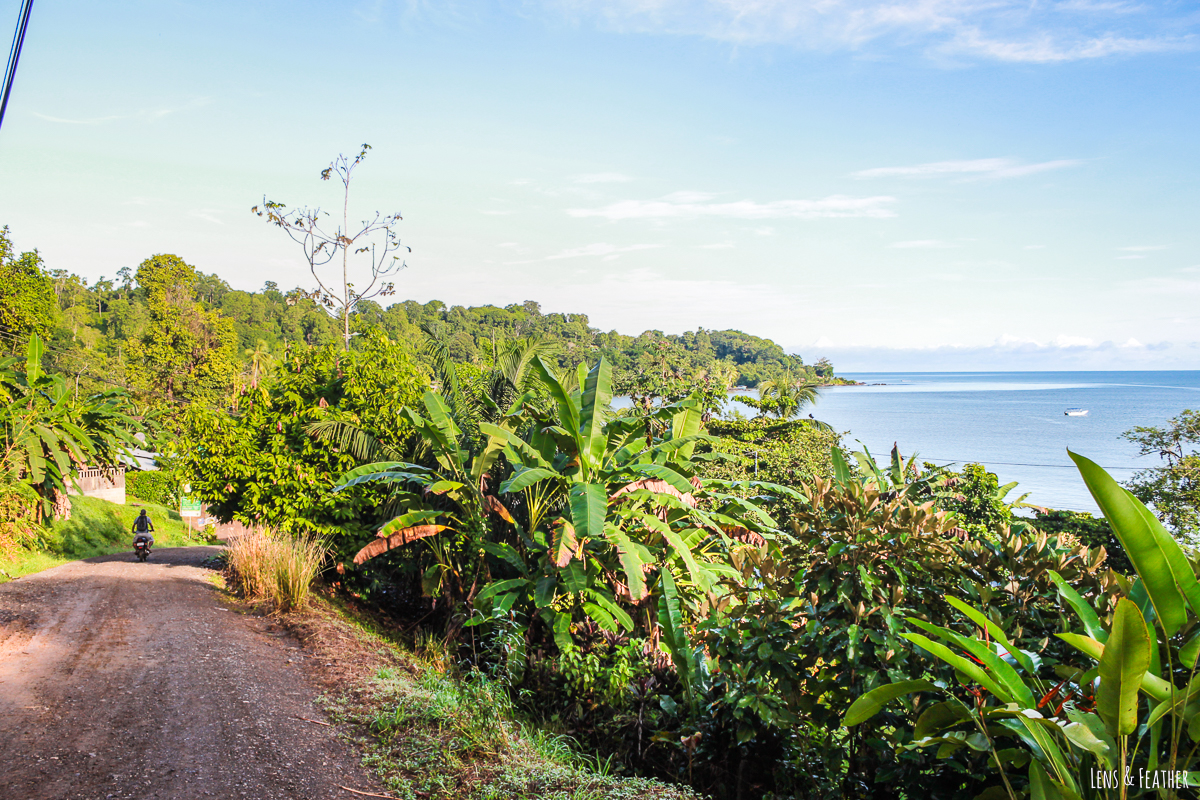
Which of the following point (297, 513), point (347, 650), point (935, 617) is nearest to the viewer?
point (935, 617)

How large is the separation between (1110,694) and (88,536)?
19.1 metres

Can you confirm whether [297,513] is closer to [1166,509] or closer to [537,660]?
[537,660]

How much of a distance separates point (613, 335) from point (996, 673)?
69780 millimetres

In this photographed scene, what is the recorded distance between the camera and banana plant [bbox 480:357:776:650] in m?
5.93

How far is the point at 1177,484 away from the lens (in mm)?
15641

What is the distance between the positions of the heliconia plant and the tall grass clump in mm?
6171

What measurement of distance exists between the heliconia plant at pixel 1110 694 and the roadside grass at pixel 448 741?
65.6 inches

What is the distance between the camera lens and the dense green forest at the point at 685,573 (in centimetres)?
244

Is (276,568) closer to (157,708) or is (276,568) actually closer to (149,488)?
(157,708)

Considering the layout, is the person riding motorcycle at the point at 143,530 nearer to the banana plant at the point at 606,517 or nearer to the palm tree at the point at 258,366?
the palm tree at the point at 258,366

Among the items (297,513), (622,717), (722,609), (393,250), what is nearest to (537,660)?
(622,717)

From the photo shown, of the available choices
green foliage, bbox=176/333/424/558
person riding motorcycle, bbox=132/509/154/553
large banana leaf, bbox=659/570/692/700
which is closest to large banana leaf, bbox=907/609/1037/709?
large banana leaf, bbox=659/570/692/700

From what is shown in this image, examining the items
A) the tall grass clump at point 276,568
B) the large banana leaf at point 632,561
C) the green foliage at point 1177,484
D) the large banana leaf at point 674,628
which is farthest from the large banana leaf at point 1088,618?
the green foliage at point 1177,484

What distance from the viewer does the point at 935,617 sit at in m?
3.62
